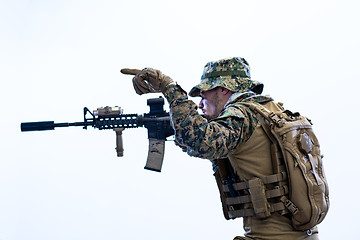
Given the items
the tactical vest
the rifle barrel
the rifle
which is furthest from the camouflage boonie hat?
the rifle barrel

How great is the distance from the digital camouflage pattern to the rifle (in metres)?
0.93

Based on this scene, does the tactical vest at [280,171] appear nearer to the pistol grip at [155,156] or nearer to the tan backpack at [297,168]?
the tan backpack at [297,168]

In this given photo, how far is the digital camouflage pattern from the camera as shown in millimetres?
1605

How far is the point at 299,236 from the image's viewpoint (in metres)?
1.89

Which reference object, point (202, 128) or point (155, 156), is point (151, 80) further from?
point (155, 156)

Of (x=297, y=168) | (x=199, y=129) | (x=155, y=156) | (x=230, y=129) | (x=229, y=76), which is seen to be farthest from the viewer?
(x=155, y=156)

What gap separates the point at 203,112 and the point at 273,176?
1.75 ft

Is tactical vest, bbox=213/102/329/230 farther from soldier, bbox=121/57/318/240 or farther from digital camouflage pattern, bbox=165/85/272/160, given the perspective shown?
digital camouflage pattern, bbox=165/85/272/160

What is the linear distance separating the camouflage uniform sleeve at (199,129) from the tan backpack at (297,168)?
0.18 meters

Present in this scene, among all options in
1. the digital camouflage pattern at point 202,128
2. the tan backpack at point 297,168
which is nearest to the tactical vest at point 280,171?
the tan backpack at point 297,168

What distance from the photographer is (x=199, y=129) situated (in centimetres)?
160

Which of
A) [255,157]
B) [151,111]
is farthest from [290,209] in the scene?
[151,111]

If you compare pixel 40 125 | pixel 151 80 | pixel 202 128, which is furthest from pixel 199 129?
pixel 40 125

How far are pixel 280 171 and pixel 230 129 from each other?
344 millimetres
